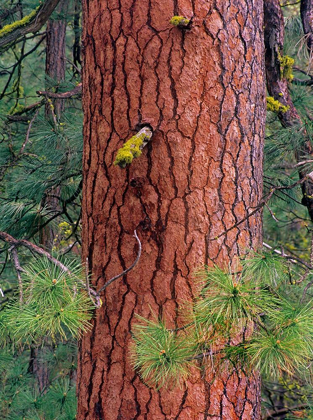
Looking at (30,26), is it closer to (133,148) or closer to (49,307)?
(133,148)

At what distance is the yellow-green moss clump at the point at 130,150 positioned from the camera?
1558mm

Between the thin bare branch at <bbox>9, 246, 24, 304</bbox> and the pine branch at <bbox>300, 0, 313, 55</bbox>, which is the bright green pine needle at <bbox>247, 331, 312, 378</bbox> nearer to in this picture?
the thin bare branch at <bbox>9, 246, 24, 304</bbox>

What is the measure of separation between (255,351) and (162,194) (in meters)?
0.57

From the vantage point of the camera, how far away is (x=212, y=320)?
1456 millimetres

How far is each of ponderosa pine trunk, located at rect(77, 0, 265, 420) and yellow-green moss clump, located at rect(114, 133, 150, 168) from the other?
0.10 metres

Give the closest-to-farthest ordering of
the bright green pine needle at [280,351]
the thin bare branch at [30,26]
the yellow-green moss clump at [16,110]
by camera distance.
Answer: the bright green pine needle at [280,351] < the thin bare branch at [30,26] < the yellow-green moss clump at [16,110]

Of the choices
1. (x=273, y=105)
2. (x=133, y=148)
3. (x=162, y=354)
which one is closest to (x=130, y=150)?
(x=133, y=148)

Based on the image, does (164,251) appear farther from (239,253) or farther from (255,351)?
(255,351)

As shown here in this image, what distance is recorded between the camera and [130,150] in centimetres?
160

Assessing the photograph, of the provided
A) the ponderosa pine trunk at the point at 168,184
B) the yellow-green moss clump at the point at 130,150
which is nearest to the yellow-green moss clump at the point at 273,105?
the ponderosa pine trunk at the point at 168,184

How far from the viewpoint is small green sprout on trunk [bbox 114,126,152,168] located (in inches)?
61.3

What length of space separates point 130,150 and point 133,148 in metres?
0.02

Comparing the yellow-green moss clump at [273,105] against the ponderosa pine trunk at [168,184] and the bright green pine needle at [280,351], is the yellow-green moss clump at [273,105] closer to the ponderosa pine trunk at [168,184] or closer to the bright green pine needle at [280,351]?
the ponderosa pine trunk at [168,184]

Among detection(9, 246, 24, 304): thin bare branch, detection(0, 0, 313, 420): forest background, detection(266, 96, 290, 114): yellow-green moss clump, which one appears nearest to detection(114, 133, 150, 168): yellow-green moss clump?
detection(0, 0, 313, 420): forest background
